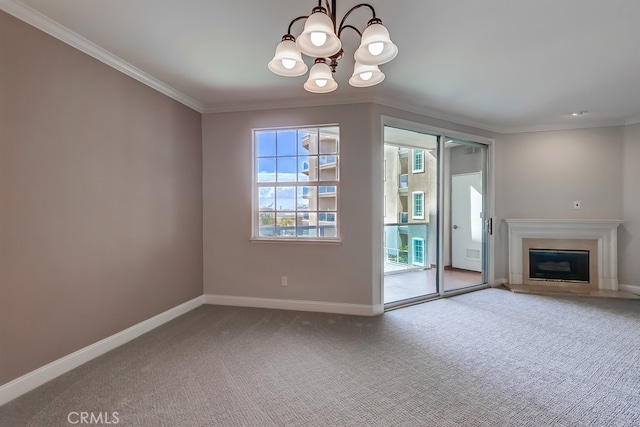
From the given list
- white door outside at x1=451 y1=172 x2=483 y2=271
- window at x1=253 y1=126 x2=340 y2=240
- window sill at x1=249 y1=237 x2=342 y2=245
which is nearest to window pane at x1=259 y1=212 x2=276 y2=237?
window at x1=253 y1=126 x2=340 y2=240

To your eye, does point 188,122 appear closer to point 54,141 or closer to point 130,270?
point 54,141

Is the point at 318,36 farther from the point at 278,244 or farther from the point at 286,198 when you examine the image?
the point at 278,244

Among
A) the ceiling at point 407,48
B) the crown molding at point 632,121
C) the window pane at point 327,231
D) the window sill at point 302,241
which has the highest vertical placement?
the ceiling at point 407,48

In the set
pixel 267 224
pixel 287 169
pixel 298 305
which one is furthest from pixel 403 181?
pixel 298 305

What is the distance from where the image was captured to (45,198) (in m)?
2.04

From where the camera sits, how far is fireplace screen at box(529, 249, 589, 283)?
173 inches

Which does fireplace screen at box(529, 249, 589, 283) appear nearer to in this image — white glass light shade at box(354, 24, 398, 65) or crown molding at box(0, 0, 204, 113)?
white glass light shade at box(354, 24, 398, 65)

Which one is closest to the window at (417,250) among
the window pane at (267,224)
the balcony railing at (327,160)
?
the balcony railing at (327,160)

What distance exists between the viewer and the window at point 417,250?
17.7 ft

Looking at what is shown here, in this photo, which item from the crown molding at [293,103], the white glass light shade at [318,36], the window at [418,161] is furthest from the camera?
the window at [418,161]

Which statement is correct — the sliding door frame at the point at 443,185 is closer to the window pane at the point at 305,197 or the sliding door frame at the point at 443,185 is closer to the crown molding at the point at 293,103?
the crown molding at the point at 293,103

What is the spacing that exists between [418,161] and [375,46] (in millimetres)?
3942

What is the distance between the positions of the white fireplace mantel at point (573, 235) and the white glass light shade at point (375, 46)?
4.03 m

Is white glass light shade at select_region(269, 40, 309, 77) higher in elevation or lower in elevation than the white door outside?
higher
